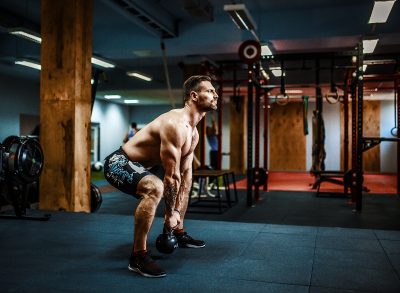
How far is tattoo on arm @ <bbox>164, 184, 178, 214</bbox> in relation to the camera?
7.81 ft

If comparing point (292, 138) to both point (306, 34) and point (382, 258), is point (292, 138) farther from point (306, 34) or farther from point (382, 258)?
point (382, 258)

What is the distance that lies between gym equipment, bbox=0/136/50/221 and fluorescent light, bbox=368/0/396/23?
3907 millimetres

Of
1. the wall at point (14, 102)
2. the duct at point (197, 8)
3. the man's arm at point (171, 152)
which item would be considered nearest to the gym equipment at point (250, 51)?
the duct at point (197, 8)

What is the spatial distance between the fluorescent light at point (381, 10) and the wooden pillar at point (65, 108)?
325 cm

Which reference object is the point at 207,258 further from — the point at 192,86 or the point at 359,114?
the point at 359,114

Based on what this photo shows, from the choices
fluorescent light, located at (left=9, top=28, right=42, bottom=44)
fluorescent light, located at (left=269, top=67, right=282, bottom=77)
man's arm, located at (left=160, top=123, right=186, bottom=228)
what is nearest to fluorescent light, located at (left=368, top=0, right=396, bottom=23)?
fluorescent light, located at (left=269, top=67, right=282, bottom=77)

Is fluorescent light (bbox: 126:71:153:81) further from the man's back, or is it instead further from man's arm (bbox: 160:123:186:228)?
man's arm (bbox: 160:123:186:228)

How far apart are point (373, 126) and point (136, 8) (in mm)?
9777

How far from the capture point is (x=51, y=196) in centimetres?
457

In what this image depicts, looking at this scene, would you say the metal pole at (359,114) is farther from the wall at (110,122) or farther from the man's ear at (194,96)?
the wall at (110,122)

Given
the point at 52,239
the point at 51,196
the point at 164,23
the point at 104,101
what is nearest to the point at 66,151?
the point at 51,196

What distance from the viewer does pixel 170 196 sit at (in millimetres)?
2387

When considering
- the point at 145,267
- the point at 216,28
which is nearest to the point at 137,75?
the point at 216,28

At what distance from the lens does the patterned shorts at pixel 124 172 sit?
2.40m
